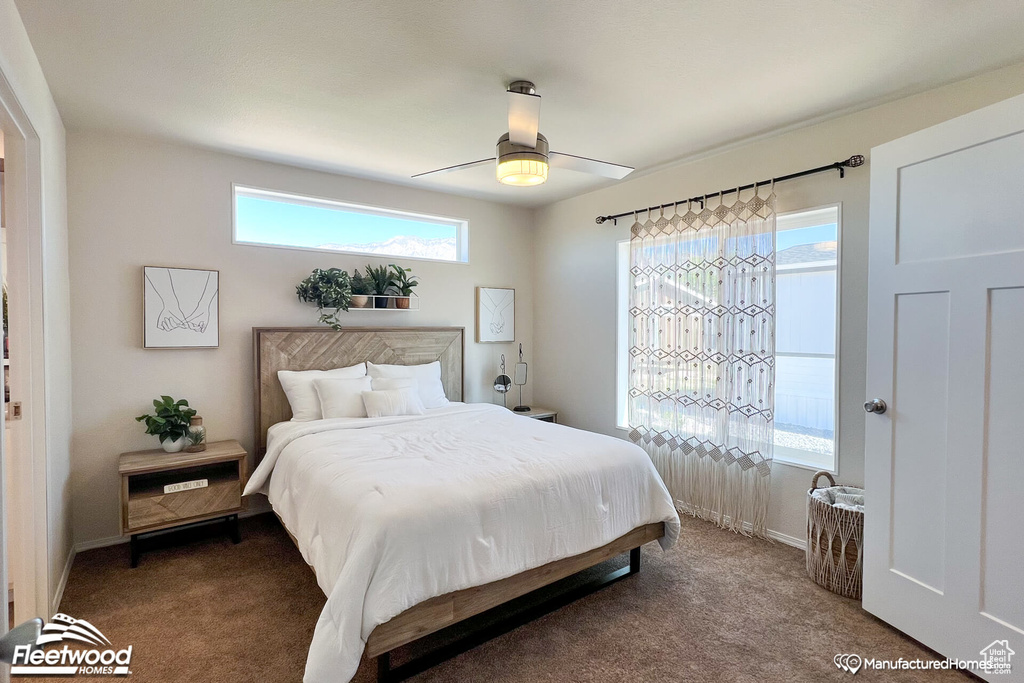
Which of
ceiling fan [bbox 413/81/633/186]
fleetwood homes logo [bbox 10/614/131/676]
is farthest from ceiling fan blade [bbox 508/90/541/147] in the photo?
fleetwood homes logo [bbox 10/614/131/676]

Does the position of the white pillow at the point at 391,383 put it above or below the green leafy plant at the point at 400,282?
below

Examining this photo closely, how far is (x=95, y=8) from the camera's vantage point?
79.1 inches

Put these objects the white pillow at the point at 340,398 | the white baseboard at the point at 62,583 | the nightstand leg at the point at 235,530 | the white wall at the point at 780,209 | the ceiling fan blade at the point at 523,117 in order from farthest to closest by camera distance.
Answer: the white pillow at the point at 340,398, the nightstand leg at the point at 235,530, the white wall at the point at 780,209, the white baseboard at the point at 62,583, the ceiling fan blade at the point at 523,117

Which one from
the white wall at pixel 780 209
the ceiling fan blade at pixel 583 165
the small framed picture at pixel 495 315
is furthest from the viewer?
the small framed picture at pixel 495 315

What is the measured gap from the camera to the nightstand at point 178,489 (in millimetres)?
2963

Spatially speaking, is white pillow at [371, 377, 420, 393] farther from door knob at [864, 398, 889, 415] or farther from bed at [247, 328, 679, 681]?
door knob at [864, 398, 889, 415]

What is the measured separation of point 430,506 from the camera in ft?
6.70

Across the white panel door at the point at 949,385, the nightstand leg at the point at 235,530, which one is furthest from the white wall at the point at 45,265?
the white panel door at the point at 949,385

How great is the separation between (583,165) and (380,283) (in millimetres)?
2135

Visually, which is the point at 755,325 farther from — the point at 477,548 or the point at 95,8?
the point at 95,8

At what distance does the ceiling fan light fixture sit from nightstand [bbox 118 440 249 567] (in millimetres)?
2518

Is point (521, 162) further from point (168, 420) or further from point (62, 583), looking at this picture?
point (62, 583)

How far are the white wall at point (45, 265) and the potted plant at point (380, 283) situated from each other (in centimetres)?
194

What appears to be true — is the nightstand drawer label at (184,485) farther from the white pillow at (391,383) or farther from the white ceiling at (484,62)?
the white ceiling at (484,62)
